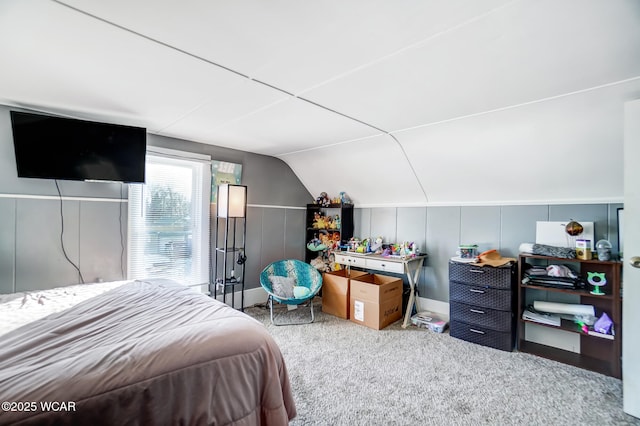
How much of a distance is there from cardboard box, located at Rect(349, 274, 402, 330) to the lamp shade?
1.65 m

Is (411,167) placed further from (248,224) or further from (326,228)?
(248,224)

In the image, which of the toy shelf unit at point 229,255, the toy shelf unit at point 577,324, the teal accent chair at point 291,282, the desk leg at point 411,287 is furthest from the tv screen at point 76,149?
the toy shelf unit at point 577,324

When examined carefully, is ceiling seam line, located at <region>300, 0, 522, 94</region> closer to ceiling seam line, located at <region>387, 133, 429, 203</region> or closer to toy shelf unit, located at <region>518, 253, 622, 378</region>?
ceiling seam line, located at <region>387, 133, 429, 203</region>

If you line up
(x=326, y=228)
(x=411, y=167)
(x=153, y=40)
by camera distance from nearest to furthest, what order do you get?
(x=153, y=40) → (x=411, y=167) → (x=326, y=228)

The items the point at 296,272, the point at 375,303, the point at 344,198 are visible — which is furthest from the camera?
the point at 344,198

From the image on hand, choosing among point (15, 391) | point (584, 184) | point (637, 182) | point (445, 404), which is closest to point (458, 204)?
point (584, 184)

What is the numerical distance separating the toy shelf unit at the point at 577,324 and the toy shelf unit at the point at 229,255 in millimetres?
3126

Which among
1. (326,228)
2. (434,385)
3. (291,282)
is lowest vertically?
(434,385)

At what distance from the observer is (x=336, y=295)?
3729mm

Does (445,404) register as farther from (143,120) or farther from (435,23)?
(143,120)

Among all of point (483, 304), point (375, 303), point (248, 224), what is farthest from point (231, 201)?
point (483, 304)

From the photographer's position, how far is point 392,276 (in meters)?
Answer: 4.04

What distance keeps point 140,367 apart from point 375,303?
253 cm

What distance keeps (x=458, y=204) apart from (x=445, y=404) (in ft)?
7.33
